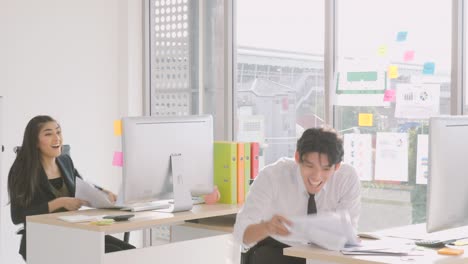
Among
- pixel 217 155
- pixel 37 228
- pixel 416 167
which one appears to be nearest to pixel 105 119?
pixel 217 155

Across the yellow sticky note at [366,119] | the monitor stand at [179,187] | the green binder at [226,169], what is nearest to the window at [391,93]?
the yellow sticky note at [366,119]

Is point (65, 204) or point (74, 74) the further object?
point (74, 74)

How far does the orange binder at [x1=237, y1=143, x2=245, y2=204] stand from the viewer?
14.7 ft

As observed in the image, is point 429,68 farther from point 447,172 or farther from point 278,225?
point 278,225

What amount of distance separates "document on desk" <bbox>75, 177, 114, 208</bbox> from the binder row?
0.71 metres

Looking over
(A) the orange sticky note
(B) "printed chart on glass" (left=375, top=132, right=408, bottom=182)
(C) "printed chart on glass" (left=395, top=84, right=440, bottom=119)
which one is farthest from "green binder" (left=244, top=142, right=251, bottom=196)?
(A) the orange sticky note

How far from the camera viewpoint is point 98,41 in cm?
607

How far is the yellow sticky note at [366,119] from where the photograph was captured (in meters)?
4.80

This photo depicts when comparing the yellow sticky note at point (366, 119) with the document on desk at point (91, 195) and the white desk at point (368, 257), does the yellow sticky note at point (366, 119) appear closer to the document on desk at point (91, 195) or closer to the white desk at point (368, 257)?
the document on desk at point (91, 195)

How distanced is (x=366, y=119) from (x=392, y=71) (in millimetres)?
368

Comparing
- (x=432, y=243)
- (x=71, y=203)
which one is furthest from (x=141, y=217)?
(x=432, y=243)

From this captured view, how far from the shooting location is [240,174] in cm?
451

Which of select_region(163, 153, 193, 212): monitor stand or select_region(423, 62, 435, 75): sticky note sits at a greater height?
select_region(423, 62, 435, 75): sticky note

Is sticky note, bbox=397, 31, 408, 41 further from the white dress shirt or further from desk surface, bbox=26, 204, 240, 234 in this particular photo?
the white dress shirt
